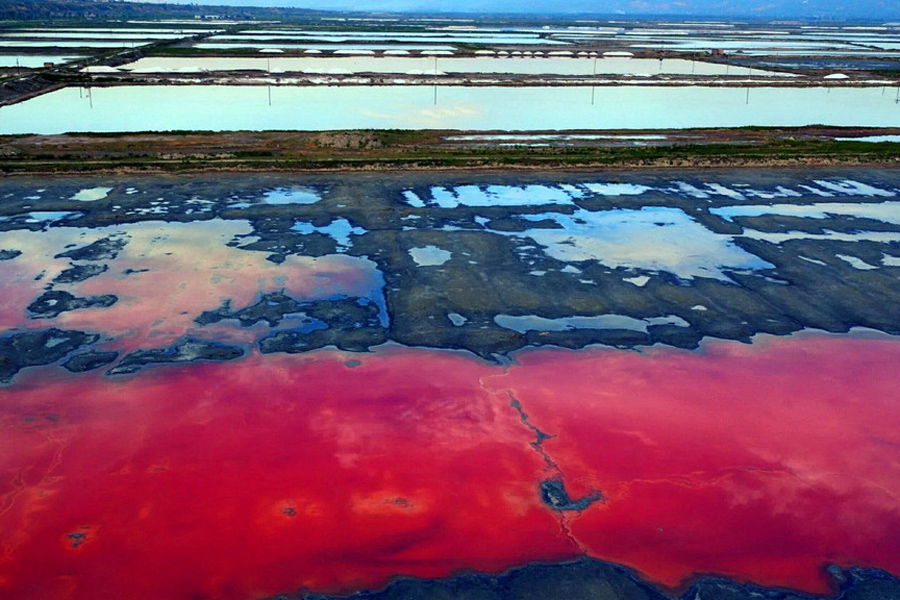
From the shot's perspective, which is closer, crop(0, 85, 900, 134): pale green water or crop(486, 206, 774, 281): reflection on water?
crop(486, 206, 774, 281): reflection on water

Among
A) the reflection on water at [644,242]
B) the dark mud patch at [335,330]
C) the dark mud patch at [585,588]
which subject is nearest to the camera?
the dark mud patch at [585,588]

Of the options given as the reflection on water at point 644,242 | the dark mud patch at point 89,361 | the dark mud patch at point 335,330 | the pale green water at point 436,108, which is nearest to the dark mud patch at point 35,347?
the dark mud patch at point 89,361

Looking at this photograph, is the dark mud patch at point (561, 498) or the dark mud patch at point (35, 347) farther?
the dark mud patch at point (35, 347)

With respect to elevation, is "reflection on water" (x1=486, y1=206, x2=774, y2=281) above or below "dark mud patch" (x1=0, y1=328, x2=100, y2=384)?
above

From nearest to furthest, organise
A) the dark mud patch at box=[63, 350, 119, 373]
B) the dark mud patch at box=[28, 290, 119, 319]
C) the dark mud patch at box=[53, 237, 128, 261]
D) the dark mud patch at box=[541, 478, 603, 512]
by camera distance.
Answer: the dark mud patch at box=[541, 478, 603, 512] < the dark mud patch at box=[63, 350, 119, 373] < the dark mud patch at box=[28, 290, 119, 319] < the dark mud patch at box=[53, 237, 128, 261]

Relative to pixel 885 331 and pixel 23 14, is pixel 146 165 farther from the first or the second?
pixel 23 14

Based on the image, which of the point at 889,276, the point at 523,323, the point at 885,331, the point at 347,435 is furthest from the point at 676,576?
the point at 889,276

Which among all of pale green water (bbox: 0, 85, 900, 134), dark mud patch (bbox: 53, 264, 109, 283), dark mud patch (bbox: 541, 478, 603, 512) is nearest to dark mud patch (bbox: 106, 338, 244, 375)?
dark mud patch (bbox: 53, 264, 109, 283)

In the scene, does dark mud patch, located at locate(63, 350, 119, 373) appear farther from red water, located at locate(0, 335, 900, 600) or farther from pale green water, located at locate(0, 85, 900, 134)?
pale green water, located at locate(0, 85, 900, 134)

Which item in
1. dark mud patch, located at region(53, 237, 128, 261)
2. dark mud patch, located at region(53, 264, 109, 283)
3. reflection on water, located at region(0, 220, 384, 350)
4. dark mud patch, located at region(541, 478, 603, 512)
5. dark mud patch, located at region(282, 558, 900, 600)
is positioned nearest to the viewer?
dark mud patch, located at region(282, 558, 900, 600)

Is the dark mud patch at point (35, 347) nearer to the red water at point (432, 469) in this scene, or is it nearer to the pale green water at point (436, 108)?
the red water at point (432, 469)
